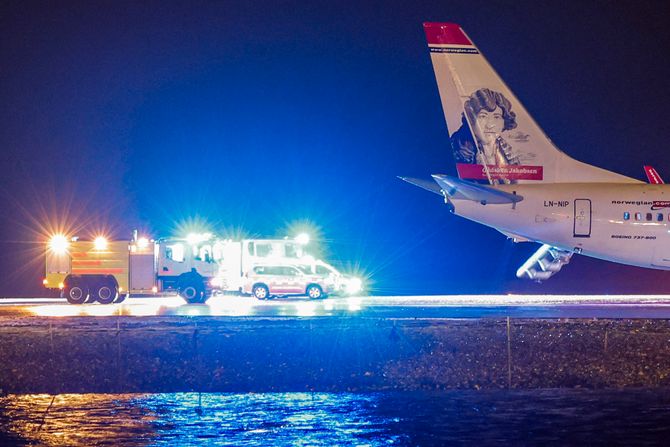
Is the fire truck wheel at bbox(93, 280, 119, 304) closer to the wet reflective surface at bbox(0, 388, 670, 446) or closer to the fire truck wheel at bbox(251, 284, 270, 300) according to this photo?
the fire truck wheel at bbox(251, 284, 270, 300)

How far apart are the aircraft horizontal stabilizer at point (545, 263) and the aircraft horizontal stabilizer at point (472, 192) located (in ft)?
21.6

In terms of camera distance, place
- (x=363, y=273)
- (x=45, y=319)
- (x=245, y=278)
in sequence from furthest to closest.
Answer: (x=363, y=273) < (x=245, y=278) < (x=45, y=319)

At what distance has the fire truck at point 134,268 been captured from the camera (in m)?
42.1

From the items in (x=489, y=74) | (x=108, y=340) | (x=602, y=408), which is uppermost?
(x=489, y=74)

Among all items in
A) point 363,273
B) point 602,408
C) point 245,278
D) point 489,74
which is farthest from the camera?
point 363,273

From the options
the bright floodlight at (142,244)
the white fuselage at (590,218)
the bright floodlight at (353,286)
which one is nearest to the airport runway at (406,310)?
the bright floodlight at (353,286)

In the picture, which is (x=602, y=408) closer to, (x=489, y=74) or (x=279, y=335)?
(x=279, y=335)

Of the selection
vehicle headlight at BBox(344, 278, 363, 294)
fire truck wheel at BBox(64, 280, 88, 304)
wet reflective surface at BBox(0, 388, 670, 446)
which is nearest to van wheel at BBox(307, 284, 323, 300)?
vehicle headlight at BBox(344, 278, 363, 294)

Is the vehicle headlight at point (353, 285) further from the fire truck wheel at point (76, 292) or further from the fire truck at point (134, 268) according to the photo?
the fire truck wheel at point (76, 292)

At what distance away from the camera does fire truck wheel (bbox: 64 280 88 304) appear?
42.2 meters

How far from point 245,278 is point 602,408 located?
30082 millimetres

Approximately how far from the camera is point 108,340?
18594 millimetres

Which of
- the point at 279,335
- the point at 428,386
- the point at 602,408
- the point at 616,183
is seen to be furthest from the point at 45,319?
the point at 616,183

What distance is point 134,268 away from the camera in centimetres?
4212
